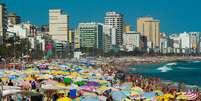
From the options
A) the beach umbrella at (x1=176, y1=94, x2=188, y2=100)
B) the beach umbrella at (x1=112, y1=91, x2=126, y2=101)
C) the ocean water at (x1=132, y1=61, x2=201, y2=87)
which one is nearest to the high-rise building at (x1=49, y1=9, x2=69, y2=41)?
the ocean water at (x1=132, y1=61, x2=201, y2=87)

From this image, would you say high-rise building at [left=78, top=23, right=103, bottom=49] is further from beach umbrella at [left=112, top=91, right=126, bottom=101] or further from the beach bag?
the beach bag

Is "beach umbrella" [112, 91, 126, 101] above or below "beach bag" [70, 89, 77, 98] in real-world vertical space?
below

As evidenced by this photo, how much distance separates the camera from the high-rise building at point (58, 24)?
565 feet

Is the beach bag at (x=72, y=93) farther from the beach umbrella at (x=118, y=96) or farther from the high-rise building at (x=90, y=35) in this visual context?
the high-rise building at (x=90, y=35)

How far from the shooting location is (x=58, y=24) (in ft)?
582

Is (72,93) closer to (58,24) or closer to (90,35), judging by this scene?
(90,35)

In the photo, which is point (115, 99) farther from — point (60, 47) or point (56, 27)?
point (56, 27)

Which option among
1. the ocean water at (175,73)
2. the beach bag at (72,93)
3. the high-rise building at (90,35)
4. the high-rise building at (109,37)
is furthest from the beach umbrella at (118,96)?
the high-rise building at (109,37)

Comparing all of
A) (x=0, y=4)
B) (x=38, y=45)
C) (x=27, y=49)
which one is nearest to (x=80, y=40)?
(x=38, y=45)

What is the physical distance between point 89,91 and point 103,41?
522 feet

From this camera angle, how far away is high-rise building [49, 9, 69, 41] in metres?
172

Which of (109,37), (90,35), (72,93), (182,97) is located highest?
(90,35)

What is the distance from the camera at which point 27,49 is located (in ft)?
308

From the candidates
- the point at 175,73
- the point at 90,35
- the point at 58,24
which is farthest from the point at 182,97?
the point at 58,24
